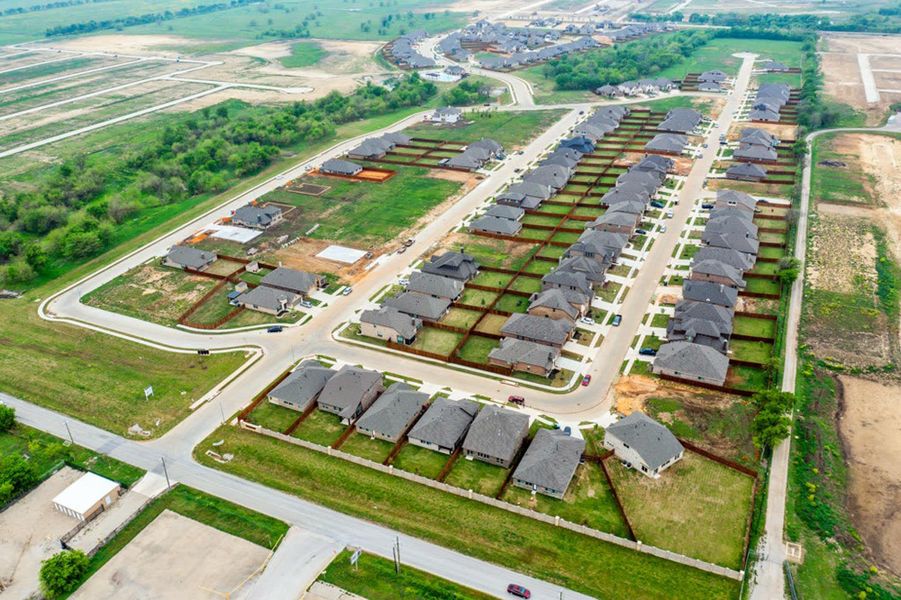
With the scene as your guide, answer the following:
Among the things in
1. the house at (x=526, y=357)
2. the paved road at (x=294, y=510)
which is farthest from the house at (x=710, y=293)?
the paved road at (x=294, y=510)

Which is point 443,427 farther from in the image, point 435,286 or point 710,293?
point 710,293

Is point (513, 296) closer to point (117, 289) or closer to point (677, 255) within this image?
point (677, 255)

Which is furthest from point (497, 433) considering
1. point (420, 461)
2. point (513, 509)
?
point (513, 509)

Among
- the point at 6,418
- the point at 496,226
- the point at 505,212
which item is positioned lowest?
the point at 6,418

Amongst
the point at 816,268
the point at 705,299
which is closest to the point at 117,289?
the point at 705,299

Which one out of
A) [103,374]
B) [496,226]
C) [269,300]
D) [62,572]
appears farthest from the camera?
[496,226]

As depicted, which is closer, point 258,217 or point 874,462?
point 874,462
